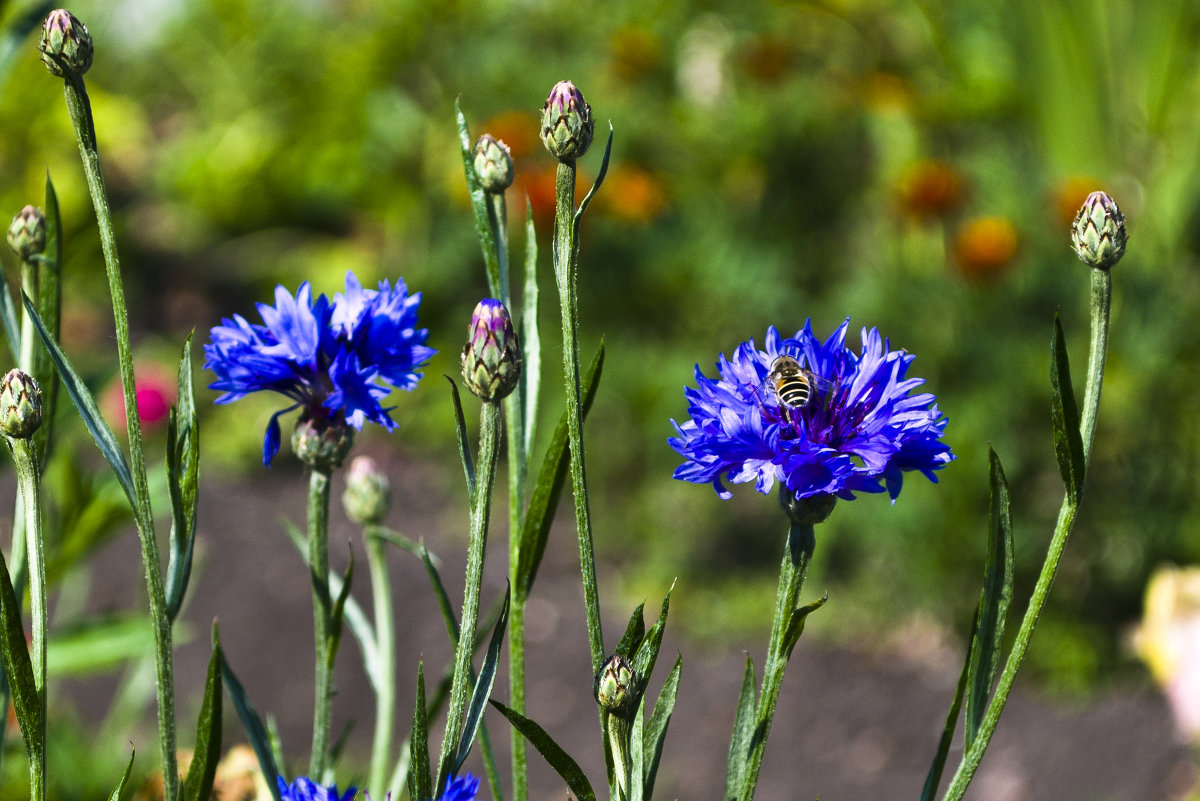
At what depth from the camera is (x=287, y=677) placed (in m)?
2.11

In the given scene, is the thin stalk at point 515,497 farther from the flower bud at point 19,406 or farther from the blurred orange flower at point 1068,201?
the blurred orange flower at point 1068,201

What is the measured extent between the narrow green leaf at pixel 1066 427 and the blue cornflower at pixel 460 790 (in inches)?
10.3

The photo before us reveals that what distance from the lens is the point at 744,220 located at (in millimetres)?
2525

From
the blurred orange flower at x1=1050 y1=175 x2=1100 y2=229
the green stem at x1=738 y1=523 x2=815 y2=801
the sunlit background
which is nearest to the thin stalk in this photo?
the green stem at x1=738 y1=523 x2=815 y2=801

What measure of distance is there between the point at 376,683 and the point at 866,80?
2.40m

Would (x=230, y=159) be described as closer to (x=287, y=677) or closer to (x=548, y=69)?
(x=548, y=69)

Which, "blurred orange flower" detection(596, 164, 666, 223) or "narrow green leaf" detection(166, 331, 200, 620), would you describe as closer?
"narrow green leaf" detection(166, 331, 200, 620)

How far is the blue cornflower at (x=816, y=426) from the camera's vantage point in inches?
19.0

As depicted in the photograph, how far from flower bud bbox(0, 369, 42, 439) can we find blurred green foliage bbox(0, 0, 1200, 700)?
163 centimetres

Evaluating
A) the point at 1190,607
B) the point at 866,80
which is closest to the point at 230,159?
the point at 866,80

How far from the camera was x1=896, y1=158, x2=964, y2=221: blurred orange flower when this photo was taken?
207cm

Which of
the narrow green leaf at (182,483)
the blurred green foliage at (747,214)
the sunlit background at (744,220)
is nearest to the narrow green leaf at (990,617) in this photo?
the narrow green leaf at (182,483)

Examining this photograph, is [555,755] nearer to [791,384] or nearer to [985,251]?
[791,384]

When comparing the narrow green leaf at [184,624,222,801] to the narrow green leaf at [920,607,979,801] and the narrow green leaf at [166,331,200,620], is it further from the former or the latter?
the narrow green leaf at [920,607,979,801]
